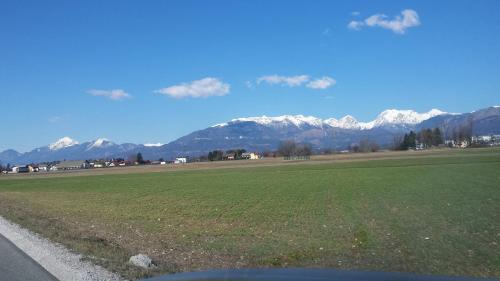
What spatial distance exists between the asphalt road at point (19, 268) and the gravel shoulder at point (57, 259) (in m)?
0.18

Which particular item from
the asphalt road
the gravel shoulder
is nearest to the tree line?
the gravel shoulder

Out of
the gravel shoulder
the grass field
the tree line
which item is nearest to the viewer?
the gravel shoulder

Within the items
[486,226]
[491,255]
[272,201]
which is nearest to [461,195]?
[272,201]

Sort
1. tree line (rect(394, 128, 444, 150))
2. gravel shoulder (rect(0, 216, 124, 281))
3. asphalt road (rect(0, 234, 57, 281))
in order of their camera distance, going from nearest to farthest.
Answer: asphalt road (rect(0, 234, 57, 281)) < gravel shoulder (rect(0, 216, 124, 281)) < tree line (rect(394, 128, 444, 150))

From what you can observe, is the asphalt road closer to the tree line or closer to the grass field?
the grass field

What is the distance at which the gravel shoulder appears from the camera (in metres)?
12.5

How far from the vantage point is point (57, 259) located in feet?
49.0

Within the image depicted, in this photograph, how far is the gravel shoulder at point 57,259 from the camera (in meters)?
12.5

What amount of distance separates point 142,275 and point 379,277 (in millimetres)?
6270

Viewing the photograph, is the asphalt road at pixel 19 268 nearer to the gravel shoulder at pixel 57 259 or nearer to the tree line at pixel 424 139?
the gravel shoulder at pixel 57 259

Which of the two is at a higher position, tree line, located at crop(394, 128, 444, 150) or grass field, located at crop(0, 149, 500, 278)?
tree line, located at crop(394, 128, 444, 150)

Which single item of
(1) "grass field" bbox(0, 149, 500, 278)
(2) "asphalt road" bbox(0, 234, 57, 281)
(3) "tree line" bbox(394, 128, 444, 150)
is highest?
(3) "tree line" bbox(394, 128, 444, 150)

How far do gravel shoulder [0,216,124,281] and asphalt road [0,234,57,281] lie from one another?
0.18 m

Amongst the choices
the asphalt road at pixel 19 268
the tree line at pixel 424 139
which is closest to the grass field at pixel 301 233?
the asphalt road at pixel 19 268
